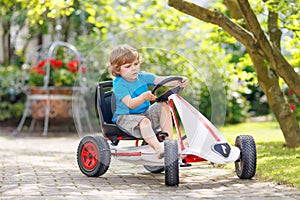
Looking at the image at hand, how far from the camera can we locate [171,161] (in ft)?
16.5

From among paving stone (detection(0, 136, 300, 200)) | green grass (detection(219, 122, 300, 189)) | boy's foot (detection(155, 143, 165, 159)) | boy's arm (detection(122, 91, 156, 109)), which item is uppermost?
boy's arm (detection(122, 91, 156, 109))

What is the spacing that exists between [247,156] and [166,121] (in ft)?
2.41

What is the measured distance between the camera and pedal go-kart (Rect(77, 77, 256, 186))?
513 cm

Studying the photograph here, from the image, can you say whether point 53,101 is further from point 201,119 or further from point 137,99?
point 201,119

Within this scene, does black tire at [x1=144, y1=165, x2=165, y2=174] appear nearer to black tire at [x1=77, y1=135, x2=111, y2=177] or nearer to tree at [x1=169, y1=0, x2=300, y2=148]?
black tire at [x1=77, y1=135, x2=111, y2=177]

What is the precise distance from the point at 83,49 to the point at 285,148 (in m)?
5.45

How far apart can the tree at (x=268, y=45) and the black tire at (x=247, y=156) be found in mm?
1852

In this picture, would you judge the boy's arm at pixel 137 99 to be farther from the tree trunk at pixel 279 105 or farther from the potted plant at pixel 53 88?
the potted plant at pixel 53 88

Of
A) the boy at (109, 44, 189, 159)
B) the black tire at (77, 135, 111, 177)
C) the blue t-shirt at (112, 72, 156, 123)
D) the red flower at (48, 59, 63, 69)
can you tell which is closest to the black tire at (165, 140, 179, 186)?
the boy at (109, 44, 189, 159)

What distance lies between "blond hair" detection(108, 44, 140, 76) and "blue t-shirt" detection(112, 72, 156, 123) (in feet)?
0.31

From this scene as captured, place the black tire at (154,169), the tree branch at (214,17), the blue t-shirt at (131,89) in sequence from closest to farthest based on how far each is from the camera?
the blue t-shirt at (131,89) → the black tire at (154,169) → the tree branch at (214,17)

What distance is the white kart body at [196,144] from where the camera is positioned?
516 cm

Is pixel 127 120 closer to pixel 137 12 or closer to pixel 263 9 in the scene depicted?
pixel 263 9

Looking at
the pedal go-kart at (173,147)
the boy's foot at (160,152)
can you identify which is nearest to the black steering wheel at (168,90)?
the pedal go-kart at (173,147)
